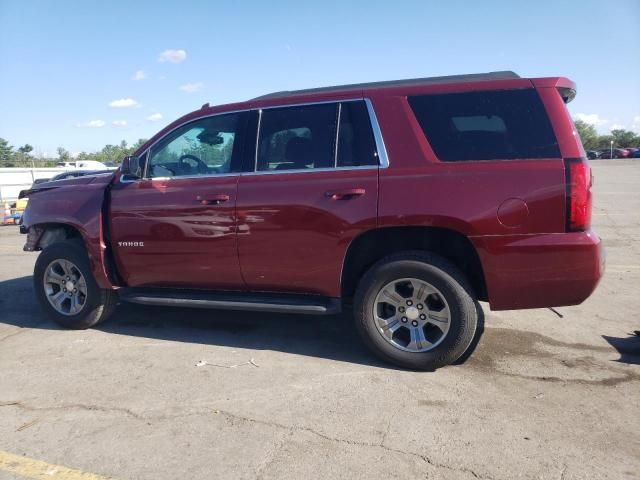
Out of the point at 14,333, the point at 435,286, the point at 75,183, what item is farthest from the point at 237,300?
the point at 14,333

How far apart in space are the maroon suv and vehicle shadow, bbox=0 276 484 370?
42 cm

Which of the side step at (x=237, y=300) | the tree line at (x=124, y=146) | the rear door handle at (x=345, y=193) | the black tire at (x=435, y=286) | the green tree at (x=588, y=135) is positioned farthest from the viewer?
the green tree at (x=588, y=135)

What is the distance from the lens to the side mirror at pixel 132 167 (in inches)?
184

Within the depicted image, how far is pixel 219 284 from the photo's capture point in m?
4.48

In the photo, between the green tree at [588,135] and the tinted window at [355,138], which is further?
the green tree at [588,135]

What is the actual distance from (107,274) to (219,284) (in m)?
1.18

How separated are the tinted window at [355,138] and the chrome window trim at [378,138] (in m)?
0.03

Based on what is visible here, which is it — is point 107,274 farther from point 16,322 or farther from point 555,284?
point 555,284

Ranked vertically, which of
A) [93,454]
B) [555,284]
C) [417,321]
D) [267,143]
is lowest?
→ [93,454]

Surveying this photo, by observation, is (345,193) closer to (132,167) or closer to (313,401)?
(313,401)

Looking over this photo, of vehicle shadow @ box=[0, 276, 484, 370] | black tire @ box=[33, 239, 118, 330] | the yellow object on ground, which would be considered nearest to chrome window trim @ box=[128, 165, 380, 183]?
black tire @ box=[33, 239, 118, 330]

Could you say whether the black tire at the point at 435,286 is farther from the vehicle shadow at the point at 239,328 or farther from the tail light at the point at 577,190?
the tail light at the point at 577,190

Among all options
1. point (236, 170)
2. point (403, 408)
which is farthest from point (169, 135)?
point (403, 408)

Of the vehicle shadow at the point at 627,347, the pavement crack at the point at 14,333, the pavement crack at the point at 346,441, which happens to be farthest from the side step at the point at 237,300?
the vehicle shadow at the point at 627,347
